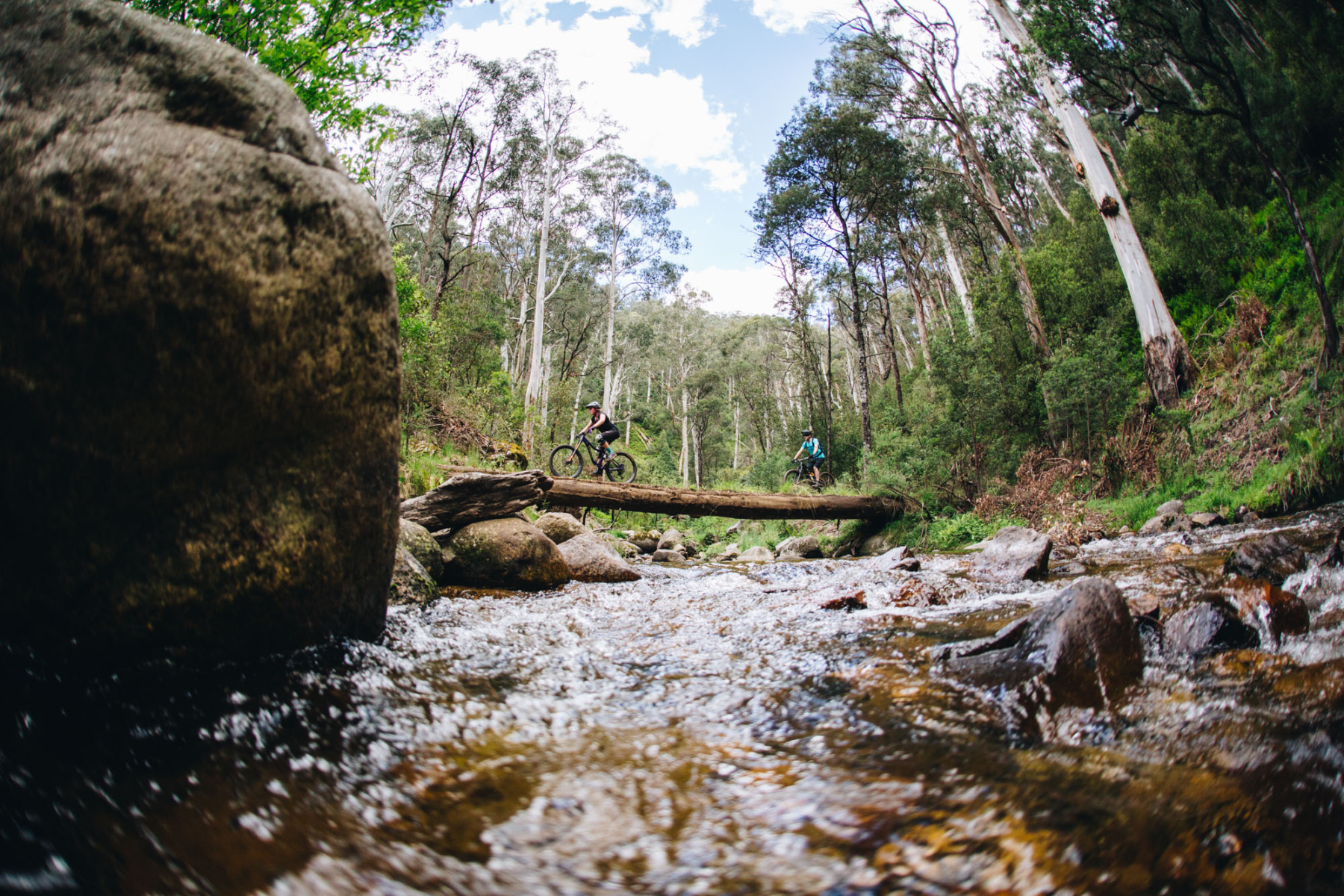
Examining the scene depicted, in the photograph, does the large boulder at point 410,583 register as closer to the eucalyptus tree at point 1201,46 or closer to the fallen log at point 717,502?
the fallen log at point 717,502

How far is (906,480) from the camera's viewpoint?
1134 cm

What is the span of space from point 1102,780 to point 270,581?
116 inches

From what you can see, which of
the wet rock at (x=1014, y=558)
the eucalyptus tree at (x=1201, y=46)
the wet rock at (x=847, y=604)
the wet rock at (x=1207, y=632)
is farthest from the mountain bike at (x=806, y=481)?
the wet rock at (x=1207, y=632)

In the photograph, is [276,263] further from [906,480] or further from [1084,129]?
[1084,129]

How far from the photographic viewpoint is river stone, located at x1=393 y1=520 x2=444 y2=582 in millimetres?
5379

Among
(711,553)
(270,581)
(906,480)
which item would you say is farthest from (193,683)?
(711,553)

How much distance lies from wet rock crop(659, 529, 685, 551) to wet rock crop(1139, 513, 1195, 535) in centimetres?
971

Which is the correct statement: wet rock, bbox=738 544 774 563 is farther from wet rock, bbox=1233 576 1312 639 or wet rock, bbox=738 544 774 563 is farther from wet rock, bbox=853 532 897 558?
wet rock, bbox=1233 576 1312 639

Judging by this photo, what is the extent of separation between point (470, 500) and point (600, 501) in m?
3.10

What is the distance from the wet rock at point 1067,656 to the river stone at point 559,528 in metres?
5.91

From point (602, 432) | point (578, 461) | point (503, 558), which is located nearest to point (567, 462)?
point (578, 461)

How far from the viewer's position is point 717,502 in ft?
32.1

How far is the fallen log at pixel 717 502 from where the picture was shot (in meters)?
9.08

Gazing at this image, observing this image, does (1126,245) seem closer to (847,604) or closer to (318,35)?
(847,604)
